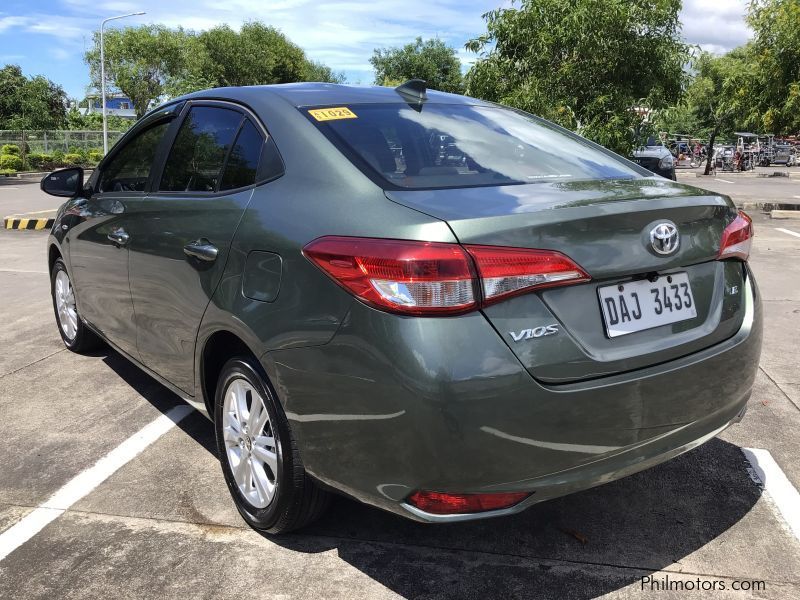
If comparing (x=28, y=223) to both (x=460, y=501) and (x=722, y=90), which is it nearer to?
Result: (x=460, y=501)

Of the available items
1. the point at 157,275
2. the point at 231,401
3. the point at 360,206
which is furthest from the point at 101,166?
the point at 360,206

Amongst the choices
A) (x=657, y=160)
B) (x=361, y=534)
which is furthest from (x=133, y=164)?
(x=657, y=160)

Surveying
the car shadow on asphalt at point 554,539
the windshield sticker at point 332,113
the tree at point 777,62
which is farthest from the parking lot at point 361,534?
the tree at point 777,62

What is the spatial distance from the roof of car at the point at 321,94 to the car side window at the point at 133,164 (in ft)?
1.52

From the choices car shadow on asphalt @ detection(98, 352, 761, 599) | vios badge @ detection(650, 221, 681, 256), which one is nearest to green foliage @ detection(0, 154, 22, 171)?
car shadow on asphalt @ detection(98, 352, 761, 599)

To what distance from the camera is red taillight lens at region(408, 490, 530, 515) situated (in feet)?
7.07

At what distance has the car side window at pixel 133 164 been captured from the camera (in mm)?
3752

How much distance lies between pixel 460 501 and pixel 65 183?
11.5 ft

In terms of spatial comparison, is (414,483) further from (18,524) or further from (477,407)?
(18,524)

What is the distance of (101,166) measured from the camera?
174 inches

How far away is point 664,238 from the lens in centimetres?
235

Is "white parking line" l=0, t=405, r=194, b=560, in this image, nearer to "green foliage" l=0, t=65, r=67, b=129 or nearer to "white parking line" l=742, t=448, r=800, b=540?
"white parking line" l=742, t=448, r=800, b=540

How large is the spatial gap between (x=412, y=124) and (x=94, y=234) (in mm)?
2094

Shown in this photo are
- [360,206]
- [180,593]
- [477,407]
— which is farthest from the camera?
[180,593]
